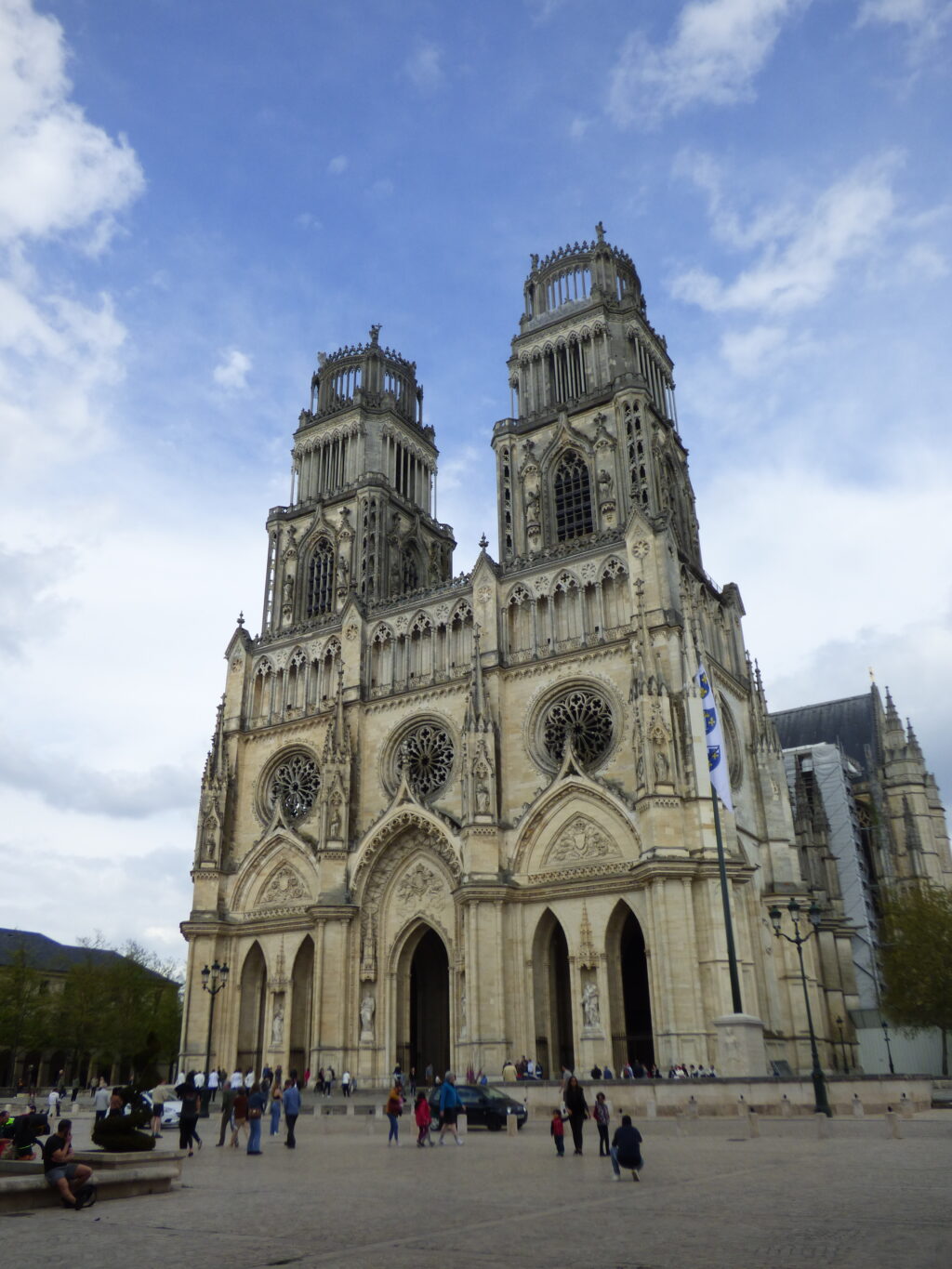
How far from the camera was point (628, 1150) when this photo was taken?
13383 millimetres

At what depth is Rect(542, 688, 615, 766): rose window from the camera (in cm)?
3978

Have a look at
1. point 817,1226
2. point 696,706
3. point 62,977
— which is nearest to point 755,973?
point 696,706

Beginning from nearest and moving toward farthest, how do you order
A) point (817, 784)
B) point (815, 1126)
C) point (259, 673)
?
point (815, 1126), point (259, 673), point (817, 784)

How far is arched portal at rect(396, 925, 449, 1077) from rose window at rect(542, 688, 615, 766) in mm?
10058

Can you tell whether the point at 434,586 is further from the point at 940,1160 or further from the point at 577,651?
the point at 940,1160

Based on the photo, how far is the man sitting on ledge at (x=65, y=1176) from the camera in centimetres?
1139

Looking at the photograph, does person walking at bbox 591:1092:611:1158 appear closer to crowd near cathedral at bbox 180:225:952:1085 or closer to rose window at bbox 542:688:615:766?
crowd near cathedral at bbox 180:225:952:1085

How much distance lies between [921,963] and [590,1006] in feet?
64.7

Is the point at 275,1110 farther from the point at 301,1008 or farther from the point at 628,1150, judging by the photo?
the point at 628,1150

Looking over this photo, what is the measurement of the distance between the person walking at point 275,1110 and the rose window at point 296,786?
46.4ft

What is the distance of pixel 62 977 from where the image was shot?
76125mm

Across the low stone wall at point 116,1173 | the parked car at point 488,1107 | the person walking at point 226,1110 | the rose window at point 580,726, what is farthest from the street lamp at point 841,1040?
the low stone wall at point 116,1173

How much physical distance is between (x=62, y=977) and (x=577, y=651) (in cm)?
5618

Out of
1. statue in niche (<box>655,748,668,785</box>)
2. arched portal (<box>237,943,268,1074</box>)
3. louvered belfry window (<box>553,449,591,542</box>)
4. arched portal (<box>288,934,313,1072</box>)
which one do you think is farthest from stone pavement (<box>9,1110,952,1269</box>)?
louvered belfry window (<box>553,449,591,542</box>)
